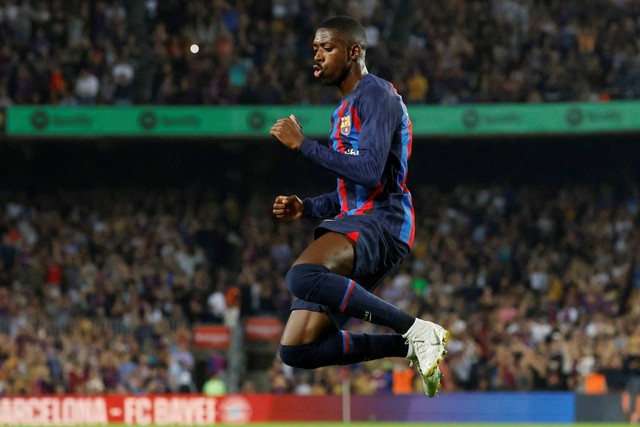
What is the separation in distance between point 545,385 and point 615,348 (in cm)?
145

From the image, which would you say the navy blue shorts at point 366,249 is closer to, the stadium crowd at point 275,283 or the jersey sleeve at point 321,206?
the jersey sleeve at point 321,206

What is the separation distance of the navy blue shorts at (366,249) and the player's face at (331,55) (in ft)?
2.93

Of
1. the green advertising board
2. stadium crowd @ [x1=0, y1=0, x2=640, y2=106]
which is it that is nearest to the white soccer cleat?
the green advertising board

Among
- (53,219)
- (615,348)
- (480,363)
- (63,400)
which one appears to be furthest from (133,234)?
(615,348)

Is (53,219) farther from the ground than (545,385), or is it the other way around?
(53,219)

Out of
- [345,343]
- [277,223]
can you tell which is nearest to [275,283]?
[277,223]

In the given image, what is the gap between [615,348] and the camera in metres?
21.0

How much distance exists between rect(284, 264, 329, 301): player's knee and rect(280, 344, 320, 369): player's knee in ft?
1.42

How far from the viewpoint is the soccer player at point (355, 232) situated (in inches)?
→ 269

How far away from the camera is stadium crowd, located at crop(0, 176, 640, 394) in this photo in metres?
20.9

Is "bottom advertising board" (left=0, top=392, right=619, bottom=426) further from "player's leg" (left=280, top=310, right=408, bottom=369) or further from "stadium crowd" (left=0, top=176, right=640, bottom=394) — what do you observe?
"player's leg" (left=280, top=310, right=408, bottom=369)

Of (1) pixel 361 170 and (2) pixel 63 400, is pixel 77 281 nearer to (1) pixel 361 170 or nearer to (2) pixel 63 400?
(2) pixel 63 400

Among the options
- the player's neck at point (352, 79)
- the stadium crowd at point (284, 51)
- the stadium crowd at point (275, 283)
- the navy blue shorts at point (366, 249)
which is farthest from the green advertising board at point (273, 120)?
the navy blue shorts at point (366, 249)

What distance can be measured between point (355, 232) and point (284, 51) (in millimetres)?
18650
